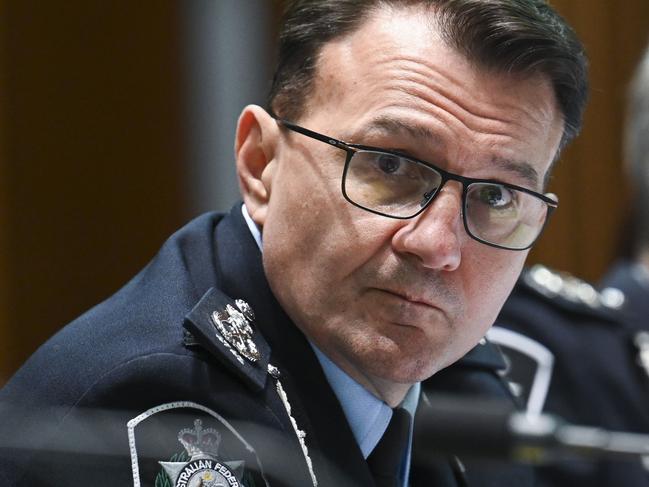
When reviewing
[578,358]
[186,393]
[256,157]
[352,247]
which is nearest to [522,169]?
[352,247]

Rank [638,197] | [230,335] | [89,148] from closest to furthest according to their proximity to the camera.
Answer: [230,335] → [638,197] → [89,148]

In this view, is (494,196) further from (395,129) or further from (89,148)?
(89,148)

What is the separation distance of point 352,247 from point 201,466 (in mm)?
433

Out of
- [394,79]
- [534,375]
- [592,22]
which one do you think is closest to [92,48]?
[592,22]

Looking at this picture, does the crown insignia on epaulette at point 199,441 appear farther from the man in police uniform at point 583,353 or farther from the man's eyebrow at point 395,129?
the man in police uniform at point 583,353

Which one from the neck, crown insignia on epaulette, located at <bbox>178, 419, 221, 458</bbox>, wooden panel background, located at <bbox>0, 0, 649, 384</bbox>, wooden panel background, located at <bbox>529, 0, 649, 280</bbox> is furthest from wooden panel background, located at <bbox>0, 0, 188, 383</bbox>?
crown insignia on epaulette, located at <bbox>178, 419, 221, 458</bbox>

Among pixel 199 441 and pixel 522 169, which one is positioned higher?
pixel 522 169

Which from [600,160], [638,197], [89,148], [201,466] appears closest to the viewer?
[201,466]

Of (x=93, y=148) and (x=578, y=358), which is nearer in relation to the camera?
(x=578, y=358)

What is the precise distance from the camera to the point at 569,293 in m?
2.98

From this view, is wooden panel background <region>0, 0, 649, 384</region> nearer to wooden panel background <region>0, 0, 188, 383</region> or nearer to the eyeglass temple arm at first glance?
wooden panel background <region>0, 0, 188, 383</region>

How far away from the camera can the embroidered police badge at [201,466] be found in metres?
1.54

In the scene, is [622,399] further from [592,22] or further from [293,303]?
[592,22]

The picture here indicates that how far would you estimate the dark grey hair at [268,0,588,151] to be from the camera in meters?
1.89
